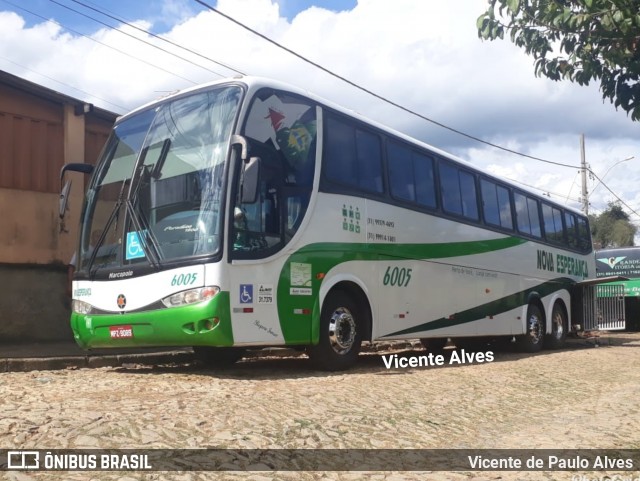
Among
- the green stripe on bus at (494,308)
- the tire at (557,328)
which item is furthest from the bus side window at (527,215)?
the tire at (557,328)

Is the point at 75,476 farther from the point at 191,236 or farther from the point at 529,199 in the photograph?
the point at 529,199

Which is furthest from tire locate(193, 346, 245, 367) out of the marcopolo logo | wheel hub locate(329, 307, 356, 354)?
the marcopolo logo

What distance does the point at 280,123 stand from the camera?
8.39m

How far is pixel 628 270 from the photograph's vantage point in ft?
88.8

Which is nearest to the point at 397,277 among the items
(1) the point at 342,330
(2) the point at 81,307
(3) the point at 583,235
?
(1) the point at 342,330

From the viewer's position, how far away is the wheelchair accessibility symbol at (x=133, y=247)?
7898mm

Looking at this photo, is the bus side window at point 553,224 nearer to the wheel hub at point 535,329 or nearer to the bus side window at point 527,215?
the bus side window at point 527,215

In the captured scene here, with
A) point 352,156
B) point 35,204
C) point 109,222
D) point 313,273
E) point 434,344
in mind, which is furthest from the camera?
point 434,344

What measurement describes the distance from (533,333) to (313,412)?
427 inches

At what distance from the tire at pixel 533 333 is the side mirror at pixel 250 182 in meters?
9.69

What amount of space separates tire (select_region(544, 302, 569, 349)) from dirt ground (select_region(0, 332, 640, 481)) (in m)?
6.73

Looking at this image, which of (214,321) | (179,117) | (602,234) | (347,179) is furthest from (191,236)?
(602,234)

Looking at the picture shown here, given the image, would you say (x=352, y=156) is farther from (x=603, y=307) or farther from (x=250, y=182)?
(x=603, y=307)

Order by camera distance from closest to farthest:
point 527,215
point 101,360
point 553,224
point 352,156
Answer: point 352,156 → point 101,360 → point 527,215 → point 553,224
